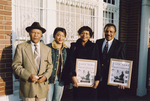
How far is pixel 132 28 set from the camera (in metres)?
5.72

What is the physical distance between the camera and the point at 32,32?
8.89ft

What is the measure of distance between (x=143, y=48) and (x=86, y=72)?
338cm

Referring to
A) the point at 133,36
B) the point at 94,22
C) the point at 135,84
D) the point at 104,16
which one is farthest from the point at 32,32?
the point at 135,84

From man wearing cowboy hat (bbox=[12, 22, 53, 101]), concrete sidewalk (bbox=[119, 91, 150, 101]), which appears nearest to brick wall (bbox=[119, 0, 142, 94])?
concrete sidewalk (bbox=[119, 91, 150, 101])

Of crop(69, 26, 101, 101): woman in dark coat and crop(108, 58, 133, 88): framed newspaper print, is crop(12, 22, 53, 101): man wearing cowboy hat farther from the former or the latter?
crop(108, 58, 133, 88): framed newspaper print

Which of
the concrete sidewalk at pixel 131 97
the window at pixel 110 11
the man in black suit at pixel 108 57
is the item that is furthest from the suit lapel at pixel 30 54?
the concrete sidewalk at pixel 131 97

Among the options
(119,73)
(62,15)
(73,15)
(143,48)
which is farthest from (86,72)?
(143,48)

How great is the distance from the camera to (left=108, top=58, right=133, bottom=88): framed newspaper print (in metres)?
3.09

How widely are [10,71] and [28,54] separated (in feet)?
3.17

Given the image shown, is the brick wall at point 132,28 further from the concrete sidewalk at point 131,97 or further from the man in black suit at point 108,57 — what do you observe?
the man in black suit at point 108,57

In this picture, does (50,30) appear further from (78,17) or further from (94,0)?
(94,0)

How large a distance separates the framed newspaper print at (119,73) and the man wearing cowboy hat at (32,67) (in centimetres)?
125

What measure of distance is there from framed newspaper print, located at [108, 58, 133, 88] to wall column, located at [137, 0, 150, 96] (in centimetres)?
288

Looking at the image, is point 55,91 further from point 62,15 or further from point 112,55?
point 62,15
